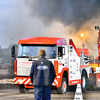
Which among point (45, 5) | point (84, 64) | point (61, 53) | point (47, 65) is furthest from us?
point (45, 5)

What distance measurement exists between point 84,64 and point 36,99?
24.6 feet

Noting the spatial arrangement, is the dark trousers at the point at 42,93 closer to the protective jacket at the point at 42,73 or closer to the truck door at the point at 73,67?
the protective jacket at the point at 42,73

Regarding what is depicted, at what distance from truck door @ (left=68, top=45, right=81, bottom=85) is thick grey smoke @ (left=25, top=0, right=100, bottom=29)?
13183mm

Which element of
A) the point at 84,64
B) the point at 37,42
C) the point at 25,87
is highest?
the point at 37,42

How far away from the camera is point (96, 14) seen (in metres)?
26.4

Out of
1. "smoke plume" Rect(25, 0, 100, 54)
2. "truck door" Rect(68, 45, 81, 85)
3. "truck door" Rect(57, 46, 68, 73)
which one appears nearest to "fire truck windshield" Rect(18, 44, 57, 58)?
"truck door" Rect(57, 46, 68, 73)

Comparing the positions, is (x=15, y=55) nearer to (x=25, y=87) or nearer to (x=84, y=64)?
(x=25, y=87)

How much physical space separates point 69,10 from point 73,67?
14.2 metres

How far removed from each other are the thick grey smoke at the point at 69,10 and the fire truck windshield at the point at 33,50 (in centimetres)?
1408

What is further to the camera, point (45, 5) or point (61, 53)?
point (45, 5)

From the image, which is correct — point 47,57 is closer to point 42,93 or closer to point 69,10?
point 42,93

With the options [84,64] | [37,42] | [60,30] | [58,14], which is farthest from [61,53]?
[58,14]

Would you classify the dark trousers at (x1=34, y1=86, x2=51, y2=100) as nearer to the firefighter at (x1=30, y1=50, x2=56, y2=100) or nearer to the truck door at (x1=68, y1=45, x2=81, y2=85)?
the firefighter at (x1=30, y1=50, x2=56, y2=100)

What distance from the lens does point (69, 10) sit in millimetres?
25750
